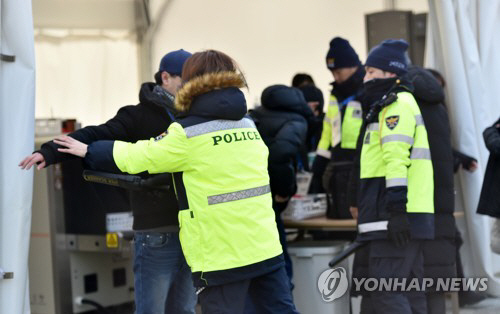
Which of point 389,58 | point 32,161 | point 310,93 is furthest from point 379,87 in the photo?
point 310,93

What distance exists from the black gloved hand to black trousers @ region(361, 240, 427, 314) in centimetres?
10

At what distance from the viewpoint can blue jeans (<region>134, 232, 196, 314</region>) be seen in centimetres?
405

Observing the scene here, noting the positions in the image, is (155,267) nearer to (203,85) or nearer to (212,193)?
(212,193)

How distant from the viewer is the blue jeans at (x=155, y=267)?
159 inches

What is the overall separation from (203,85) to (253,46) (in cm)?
554

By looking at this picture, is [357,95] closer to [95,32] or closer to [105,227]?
[105,227]

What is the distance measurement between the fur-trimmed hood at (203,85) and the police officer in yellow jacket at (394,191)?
1.27 meters

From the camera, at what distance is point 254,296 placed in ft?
12.1

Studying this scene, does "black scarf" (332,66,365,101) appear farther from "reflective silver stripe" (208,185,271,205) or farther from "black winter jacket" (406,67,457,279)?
"reflective silver stripe" (208,185,271,205)

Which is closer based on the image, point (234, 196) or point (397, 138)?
point (234, 196)

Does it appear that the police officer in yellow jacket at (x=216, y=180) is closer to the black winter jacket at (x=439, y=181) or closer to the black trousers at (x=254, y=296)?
the black trousers at (x=254, y=296)

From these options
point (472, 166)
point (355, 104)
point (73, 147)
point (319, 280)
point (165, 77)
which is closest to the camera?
point (73, 147)

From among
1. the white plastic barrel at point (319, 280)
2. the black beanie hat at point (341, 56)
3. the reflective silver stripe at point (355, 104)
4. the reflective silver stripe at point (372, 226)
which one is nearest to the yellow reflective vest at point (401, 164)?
the reflective silver stripe at point (372, 226)

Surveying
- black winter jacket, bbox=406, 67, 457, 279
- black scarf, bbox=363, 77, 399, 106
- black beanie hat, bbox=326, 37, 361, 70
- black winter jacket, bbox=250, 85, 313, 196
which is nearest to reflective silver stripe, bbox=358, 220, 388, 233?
black winter jacket, bbox=406, 67, 457, 279
